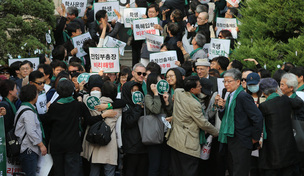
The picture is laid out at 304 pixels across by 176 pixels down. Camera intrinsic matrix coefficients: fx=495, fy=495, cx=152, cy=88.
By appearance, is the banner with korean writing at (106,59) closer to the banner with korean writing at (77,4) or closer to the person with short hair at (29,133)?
the person with short hair at (29,133)

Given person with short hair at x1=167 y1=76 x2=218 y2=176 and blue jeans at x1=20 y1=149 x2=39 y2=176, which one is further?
person with short hair at x1=167 y1=76 x2=218 y2=176

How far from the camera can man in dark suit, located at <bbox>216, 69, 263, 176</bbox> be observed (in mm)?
7781

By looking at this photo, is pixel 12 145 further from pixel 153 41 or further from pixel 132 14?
pixel 132 14

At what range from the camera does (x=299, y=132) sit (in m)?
8.26

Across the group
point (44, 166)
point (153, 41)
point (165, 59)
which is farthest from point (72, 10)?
point (44, 166)

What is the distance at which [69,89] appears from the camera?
322 inches

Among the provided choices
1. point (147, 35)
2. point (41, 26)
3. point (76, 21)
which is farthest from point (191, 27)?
point (41, 26)

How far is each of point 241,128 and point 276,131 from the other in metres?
0.66

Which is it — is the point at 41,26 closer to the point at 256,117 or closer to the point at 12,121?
the point at 12,121

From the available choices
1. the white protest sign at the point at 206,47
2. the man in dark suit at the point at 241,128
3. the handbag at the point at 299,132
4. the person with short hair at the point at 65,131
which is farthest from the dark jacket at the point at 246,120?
the white protest sign at the point at 206,47

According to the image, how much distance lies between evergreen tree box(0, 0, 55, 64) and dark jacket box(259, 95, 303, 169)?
308 inches

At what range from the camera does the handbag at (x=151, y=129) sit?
8.55m

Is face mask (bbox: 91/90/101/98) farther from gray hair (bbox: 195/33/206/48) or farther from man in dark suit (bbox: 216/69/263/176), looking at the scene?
gray hair (bbox: 195/33/206/48)

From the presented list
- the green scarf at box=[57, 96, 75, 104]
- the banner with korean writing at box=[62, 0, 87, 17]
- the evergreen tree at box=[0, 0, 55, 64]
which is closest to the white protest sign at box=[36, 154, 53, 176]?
the green scarf at box=[57, 96, 75, 104]
